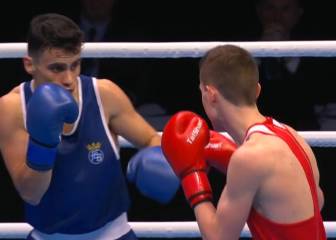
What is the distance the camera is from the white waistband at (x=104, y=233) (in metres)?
2.73

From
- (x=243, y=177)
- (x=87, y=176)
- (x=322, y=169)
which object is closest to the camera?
(x=243, y=177)

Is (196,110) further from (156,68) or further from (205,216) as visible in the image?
(205,216)

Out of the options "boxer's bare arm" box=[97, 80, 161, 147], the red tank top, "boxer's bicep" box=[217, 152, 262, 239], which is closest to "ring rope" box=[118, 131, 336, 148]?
"boxer's bare arm" box=[97, 80, 161, 147]

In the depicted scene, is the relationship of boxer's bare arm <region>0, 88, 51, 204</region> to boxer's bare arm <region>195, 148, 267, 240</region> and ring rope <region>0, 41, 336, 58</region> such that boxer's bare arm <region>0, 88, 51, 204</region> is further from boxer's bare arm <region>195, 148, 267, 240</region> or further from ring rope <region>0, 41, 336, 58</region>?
boxer's bare arm <region>195, 148, 267, 240</region>

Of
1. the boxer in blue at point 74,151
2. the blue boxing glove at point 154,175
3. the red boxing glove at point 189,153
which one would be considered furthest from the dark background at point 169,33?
the red boxing glove at point 189,153

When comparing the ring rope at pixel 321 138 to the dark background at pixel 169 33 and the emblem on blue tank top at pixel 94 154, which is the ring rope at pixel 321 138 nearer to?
the emblem on blue tank top at pixel 94 154

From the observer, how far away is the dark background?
370 centimetres

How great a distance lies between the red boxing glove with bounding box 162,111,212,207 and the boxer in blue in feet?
0.39

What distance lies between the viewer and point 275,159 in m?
2.34

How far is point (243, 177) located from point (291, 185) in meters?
0.12

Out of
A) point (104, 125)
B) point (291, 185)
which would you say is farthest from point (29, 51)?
point (291, 185)

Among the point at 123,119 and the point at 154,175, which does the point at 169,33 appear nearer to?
the point at 123,119

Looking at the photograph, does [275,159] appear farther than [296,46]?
No

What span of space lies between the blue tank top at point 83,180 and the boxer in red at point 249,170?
1.02 ft
